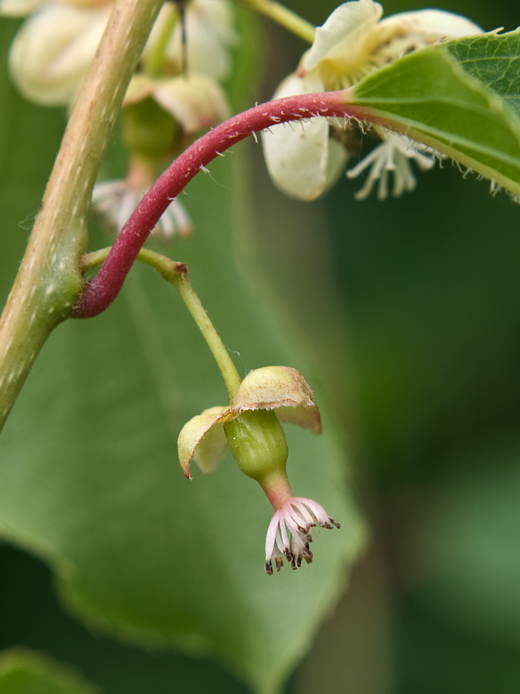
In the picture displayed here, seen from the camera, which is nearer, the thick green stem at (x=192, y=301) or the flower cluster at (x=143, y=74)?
the thick green stem at (x=192, y=301)

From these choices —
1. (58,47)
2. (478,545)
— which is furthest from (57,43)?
(478,545)

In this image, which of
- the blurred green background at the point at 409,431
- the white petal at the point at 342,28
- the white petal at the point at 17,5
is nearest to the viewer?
the white petal at the point at 342,28

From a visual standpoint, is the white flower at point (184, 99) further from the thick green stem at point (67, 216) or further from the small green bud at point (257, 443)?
the small green bud at point (257, 443)

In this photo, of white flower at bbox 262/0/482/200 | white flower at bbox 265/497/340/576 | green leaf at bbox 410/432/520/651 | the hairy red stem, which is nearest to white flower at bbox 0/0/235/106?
white flower at bbox 262/0/482/200

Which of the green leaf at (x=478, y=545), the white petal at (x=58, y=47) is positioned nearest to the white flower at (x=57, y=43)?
the white petal at (x=58, y=47)

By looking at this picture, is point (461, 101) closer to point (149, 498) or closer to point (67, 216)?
point (67, 216)
